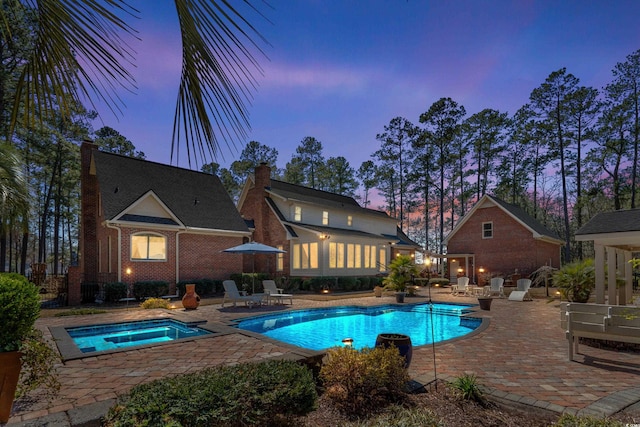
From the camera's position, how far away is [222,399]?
12.3ft

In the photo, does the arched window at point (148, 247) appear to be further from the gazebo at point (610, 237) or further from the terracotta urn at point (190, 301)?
the gazebo at point (610, 237)

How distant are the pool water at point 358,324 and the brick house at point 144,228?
877cm

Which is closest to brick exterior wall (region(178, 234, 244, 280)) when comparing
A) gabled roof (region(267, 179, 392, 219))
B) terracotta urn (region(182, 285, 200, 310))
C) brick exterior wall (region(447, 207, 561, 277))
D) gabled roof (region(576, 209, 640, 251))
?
gabled roof (region(267, 179, 392, 219))

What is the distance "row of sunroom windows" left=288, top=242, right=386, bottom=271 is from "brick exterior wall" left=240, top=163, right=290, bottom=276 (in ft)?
2.31

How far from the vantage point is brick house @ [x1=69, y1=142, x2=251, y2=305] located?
60.7ft

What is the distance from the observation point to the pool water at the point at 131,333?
10108mm

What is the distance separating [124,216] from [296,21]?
19848 millimetres

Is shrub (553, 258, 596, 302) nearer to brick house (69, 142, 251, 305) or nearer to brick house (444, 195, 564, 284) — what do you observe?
brick house (444, 195, 564, 284)

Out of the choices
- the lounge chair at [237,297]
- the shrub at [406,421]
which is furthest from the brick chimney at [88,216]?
the shrub at [406,421]

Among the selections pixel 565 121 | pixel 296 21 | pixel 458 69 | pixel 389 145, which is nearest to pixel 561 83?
pixel 565 121

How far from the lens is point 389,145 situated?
42719mm

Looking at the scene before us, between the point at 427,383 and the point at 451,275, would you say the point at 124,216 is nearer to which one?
the point at 427,383

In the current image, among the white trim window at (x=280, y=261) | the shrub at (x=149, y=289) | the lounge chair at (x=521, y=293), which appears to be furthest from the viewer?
the white trim window at (x=280, y=261)

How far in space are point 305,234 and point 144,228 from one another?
33.6ft
